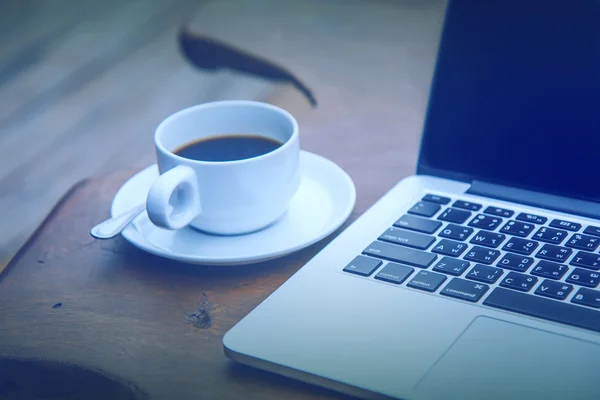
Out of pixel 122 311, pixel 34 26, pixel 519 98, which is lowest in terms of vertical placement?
pixel 34 26

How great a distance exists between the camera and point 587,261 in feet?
1.73

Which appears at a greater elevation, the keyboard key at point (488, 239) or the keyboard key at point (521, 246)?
the keyboard key at point (521, 246)

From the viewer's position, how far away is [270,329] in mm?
492

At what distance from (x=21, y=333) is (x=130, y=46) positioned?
2.33 meters

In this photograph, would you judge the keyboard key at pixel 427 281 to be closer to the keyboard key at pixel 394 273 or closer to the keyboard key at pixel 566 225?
the keyboard key at pixel 394 273

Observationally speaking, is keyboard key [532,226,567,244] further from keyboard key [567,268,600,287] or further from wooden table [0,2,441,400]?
wooden table [0,2,441,400]

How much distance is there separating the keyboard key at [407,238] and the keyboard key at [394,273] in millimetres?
28

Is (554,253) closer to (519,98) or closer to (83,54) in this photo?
(519,98)

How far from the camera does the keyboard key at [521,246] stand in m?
0.54

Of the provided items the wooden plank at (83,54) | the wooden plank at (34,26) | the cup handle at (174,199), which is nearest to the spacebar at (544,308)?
the cup handle at (174,199)

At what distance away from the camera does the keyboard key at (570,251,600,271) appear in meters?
0.52

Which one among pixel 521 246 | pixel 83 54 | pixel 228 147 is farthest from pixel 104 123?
pixel 521 246

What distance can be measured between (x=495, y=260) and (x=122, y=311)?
0.29 metres

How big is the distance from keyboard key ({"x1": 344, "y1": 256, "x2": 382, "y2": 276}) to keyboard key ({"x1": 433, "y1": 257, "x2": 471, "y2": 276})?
0.15 feet
